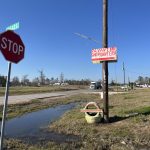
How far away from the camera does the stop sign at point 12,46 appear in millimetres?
5355

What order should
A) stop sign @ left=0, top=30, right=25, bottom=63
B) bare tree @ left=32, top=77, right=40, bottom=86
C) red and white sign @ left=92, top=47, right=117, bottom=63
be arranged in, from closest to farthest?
stop sign @ left=0, top=30, right=25, bottom=63
red and white sign @ left=92, top=47, right=117, bottom=63
bare tree @ left=32, top=77, right=40, bottom=86

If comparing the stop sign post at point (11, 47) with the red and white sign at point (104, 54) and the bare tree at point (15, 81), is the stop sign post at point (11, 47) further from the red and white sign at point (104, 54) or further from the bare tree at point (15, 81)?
the bare tree at point (15, 81)

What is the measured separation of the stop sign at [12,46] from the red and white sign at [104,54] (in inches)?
305

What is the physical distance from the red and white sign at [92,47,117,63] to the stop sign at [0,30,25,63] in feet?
25.4

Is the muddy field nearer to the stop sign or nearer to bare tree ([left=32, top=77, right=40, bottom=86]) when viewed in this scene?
the stop sign

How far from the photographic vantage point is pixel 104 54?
13.5 metres

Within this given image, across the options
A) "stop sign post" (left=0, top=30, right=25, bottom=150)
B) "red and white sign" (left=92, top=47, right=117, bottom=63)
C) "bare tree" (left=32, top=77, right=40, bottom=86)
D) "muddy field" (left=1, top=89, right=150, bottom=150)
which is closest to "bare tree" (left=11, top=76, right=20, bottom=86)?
"bare tree" (left=32, top=77, right=40, bottom=86)

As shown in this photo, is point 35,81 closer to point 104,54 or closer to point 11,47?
point 104,54

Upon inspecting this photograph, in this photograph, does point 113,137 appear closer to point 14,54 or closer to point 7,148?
point 7,148

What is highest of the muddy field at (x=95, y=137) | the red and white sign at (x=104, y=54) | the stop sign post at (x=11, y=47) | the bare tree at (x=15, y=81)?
the bare tree at (x=15, y=81)

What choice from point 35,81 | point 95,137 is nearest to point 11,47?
point 95,137

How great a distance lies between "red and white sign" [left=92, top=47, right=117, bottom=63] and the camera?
43.5 ft

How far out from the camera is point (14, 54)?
223 inches

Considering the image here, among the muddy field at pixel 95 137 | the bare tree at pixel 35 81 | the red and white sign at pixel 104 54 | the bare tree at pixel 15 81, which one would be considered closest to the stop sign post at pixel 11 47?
the muddy field at pixel 95 137
